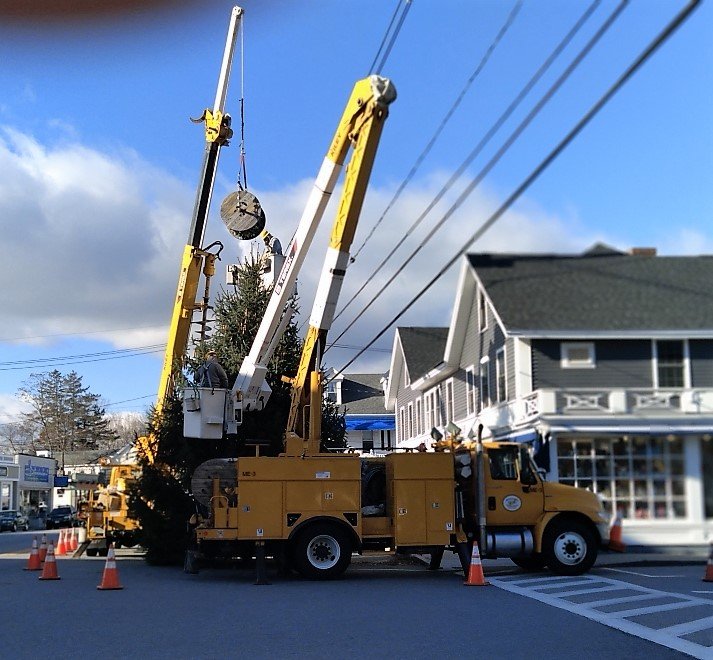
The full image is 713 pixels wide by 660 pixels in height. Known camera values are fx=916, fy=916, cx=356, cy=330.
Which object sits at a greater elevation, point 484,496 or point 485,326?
point 485,326

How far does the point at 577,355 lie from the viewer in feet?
12.3

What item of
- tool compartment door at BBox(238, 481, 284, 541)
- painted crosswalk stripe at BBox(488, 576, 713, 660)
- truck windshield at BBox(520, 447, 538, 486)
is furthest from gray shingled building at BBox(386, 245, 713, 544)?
tool compartment door at BBox(238, 481, 284, 541)

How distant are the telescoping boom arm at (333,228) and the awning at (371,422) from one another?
35129 mm

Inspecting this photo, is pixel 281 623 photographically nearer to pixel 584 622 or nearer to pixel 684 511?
pixel 584 622

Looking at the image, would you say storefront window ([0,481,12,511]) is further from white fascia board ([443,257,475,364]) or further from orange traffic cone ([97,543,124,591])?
white fascia board ([443,257,475,364])

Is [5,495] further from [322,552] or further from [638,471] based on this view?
[638,471]

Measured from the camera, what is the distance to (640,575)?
1642 centimetres

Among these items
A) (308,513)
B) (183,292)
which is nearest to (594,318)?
(308,513)

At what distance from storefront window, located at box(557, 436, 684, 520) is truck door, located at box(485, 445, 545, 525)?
13.8 meters

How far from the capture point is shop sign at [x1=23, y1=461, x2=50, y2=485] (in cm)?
7219

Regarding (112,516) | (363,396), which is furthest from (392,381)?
(112,516)

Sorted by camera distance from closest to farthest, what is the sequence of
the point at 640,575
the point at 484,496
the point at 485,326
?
the point at 485,326 → the point at 640,575 → the point at 484,496

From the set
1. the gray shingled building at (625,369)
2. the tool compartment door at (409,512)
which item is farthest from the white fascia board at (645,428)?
the tool compartment door at (409,512)

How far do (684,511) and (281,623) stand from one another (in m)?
8.41
